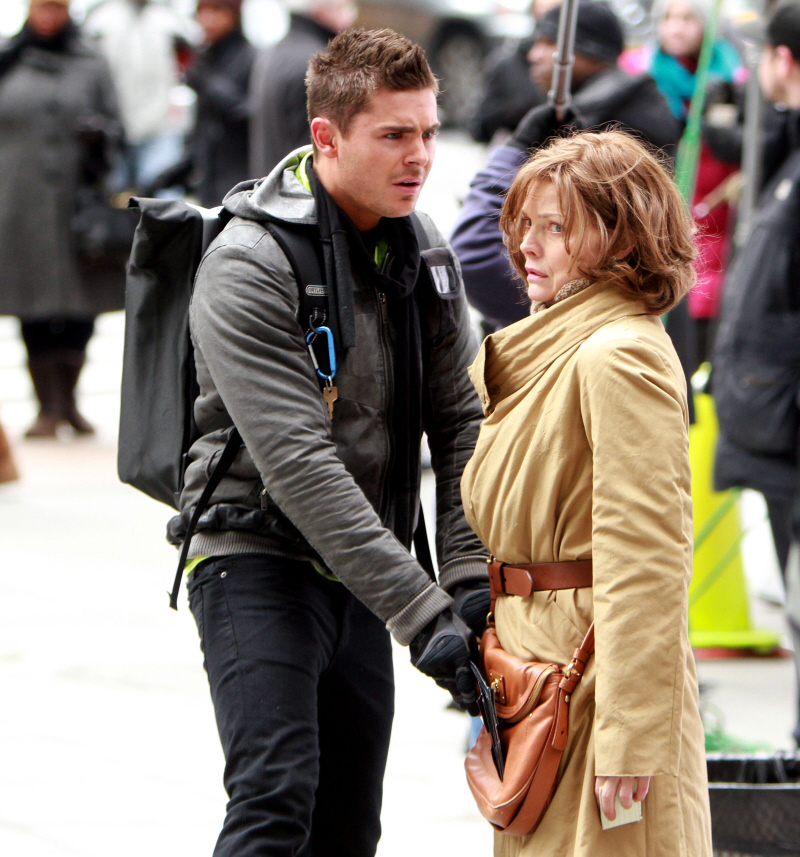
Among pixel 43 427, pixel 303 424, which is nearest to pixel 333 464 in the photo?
pixel 303 424

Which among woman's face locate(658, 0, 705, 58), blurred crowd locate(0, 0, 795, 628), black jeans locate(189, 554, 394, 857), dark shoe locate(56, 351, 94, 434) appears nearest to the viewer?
black jeans locate(189, 554, 394, 857)

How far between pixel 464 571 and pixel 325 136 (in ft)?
2.95

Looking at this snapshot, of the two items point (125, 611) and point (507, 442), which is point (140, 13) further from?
point (507, 442)

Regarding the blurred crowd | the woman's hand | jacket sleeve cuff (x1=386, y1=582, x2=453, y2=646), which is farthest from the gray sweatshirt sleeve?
the blurred crowd

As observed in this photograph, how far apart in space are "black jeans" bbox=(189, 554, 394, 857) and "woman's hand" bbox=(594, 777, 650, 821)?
538 millimetres

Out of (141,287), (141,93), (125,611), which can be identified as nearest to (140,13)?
(141,93)

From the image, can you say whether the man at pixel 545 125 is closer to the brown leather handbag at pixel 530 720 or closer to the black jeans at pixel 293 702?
the black jeans at pixel 293 702

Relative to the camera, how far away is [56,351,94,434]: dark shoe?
27.5ft

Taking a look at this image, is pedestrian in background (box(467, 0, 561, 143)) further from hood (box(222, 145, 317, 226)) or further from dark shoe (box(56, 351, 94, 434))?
hood (box(222, 145, 317, 226))

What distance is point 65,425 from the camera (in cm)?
872

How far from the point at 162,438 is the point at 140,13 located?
7.39 m

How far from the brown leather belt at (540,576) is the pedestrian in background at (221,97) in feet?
19.4

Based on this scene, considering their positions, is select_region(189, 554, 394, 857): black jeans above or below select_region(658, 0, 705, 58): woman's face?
below

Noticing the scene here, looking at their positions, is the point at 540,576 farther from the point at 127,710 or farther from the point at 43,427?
the point at 43,427
